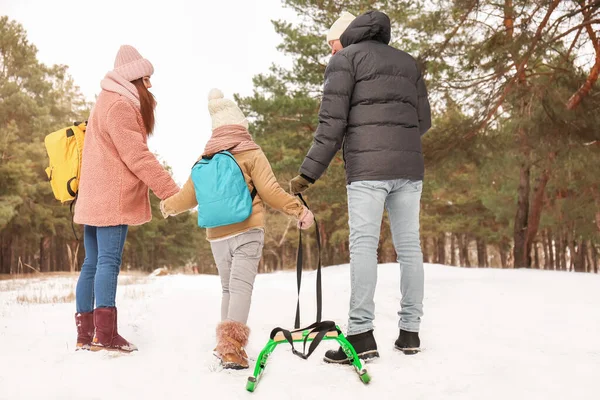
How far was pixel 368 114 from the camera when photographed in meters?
3.08

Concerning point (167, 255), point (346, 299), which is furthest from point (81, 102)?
point (346, 299)

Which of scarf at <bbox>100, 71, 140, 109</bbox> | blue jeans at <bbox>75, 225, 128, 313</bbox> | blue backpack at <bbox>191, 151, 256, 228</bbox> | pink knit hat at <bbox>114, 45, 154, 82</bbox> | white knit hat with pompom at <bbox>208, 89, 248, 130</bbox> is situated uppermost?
pink knit hat at <bbox>114, 45, 154, 82</bbox>

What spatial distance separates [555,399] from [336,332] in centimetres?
108

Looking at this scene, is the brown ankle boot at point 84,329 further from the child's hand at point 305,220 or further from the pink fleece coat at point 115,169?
the child's hand at point 305,220

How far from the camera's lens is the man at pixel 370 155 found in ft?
9.95

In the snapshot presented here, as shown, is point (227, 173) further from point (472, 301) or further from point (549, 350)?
point (472, 301)

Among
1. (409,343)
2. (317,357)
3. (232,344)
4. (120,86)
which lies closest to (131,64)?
(120,86)

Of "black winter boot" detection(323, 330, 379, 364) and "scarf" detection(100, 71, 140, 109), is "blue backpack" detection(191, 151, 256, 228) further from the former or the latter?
"black winter boot" detection(323, 330, 379, 364)

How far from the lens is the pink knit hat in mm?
3449

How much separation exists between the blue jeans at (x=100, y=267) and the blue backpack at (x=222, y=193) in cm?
65

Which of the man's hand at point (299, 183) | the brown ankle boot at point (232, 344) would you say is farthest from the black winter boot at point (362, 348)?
the man's hand at point (299, 183)

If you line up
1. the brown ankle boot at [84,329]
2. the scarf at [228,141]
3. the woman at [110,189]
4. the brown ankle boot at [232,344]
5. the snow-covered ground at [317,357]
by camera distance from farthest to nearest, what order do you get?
the brown ankle boot at [84,329], the woman at [110,189], the scarf at [228,141], the brown ankle boot at [232,344], the snow-covered ground at [317,357]

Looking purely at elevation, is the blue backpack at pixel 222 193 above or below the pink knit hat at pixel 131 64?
below

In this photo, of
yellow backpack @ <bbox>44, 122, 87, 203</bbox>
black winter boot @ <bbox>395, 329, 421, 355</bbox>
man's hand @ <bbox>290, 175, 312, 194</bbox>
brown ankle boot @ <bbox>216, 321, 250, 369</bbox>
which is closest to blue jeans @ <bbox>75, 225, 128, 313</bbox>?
yellow backpack @ <bbox>44, 122, 87, 203</bbox>
